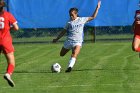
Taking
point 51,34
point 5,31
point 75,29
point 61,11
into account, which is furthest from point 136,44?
point 51,34

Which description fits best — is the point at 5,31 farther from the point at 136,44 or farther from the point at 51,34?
the point at 51,34

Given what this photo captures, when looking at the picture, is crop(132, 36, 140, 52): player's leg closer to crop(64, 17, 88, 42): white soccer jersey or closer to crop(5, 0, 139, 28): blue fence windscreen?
crop(64, 17, 88, 42): white soccer jersey

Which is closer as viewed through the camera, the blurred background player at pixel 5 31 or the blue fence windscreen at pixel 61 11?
the blurred background player at pixel 5 31

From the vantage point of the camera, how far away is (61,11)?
103 ft

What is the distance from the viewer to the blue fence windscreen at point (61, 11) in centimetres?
3125

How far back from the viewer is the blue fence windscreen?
103ft

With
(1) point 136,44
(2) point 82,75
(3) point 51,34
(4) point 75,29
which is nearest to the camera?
(2) point 82,75

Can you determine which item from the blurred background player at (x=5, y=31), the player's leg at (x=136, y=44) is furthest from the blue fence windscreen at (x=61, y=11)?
the blurred background player at (x=5, y=31)

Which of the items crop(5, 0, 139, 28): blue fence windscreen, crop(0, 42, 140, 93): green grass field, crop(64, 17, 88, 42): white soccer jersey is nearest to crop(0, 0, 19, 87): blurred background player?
crop(0, 42, 140, 93): green grass field

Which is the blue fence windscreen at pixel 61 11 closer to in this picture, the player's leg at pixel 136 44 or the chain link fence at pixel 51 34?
the chain link fence at pixel 51 34

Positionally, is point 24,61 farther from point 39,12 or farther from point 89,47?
point 39,12

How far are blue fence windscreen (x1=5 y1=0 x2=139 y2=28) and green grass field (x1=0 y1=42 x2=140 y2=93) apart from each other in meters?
7.26

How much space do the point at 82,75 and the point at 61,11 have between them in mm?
16118

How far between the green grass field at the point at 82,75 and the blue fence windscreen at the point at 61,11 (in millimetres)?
7261
